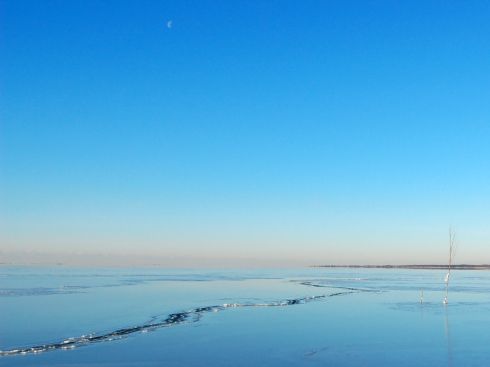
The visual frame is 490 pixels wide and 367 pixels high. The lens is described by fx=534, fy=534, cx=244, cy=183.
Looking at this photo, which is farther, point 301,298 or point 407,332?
point 301,298

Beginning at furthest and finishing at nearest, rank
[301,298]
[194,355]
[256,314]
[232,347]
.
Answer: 1. [301,298]
2. [256,314]
3. [232,347]
4. [194,355]

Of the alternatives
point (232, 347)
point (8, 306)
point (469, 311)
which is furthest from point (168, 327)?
point (469, 311)

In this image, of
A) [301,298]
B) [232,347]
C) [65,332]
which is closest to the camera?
[232,347]

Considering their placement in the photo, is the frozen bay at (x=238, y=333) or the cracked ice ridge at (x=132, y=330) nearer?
the frozen bay at (x=238, y=333)

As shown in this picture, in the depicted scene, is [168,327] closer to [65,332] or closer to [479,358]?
[65,332]

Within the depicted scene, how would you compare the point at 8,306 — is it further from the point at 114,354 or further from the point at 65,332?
the point at 114,354

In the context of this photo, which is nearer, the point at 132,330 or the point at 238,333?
the point at 238,333

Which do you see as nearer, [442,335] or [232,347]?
[232,347]

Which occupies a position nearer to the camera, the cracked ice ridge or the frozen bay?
the frozen bay

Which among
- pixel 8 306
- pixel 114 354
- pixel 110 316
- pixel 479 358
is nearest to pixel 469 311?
pixel 479 358
